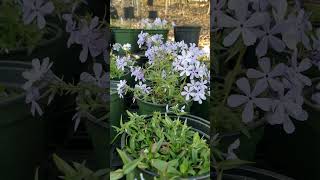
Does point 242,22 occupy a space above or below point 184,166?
above

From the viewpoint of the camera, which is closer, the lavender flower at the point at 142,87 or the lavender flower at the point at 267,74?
the lavender flower at the point at 267,74

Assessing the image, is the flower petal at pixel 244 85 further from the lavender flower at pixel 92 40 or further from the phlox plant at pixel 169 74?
the lavender flower at pixel 92 40

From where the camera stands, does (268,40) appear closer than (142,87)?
Yes

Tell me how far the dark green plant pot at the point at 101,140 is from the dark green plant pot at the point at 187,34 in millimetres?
224

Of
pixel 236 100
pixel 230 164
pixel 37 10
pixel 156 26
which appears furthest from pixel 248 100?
pixel 37 10

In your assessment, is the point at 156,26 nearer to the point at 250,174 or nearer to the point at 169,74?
the point at 169,74

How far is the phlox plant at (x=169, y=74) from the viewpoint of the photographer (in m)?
0.86

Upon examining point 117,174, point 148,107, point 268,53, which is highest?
point 268,53

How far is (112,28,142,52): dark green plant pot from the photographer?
84cm

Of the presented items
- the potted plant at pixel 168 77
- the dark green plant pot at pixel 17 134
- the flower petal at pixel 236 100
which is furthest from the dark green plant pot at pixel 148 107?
the dark green plant pot at pixel 17 134

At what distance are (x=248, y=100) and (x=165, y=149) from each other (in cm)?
21

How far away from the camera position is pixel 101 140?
2.78ft

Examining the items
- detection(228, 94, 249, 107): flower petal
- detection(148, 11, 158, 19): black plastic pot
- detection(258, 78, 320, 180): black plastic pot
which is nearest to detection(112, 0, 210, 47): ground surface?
detection(148, 11, 158, 19): black plastic pot

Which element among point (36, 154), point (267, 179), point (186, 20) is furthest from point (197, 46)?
point (36, 154)
